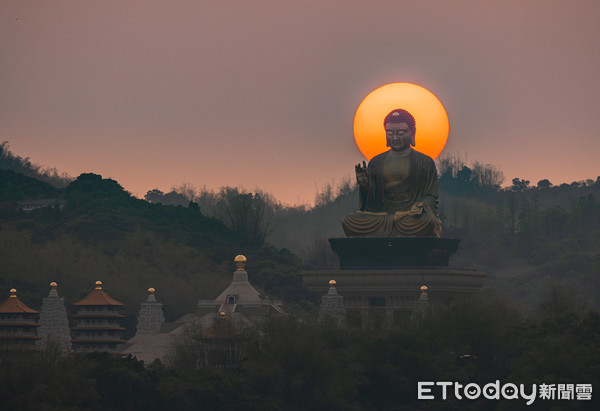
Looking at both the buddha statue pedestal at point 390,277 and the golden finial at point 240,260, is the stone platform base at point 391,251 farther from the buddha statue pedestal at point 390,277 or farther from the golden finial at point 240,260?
the golden finial at point 240,260

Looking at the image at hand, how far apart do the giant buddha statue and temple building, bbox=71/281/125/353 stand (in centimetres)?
1201

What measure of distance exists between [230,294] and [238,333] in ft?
38.2

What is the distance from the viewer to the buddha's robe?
249ft

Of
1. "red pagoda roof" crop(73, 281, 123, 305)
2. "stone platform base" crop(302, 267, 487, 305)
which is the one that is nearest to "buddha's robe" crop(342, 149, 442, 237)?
→ "stone platform base" crop(302, 267, 487, 305)

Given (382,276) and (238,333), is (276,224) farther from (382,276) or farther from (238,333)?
(238,333)

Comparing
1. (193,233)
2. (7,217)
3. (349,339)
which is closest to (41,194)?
(7,217)

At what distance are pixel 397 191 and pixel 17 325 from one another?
→ 19.3 metres

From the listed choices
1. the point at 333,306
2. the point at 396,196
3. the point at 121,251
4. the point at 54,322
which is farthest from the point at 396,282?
the point at 121,251

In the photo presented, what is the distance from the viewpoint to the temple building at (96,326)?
73.2 metres

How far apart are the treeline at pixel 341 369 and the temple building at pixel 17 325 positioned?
8728 millimetres

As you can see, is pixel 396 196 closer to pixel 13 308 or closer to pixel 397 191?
pixel 397 191

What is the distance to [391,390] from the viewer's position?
206ft

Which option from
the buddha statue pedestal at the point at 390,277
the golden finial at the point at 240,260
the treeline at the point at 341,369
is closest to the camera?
the treeline at the point at 341,369


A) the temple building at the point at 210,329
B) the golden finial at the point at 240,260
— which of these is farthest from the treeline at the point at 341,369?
the golden finial at the point at 240,260
